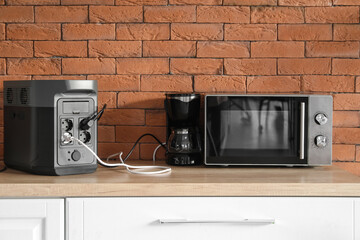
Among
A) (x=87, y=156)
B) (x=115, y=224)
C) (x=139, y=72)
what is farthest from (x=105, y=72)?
(x=115, y=224)

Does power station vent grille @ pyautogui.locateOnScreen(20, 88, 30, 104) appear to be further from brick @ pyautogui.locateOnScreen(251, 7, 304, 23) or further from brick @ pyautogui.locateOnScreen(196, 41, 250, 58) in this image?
brick @ pyautogui.locateOnScreen(251, 7, 304, 23)

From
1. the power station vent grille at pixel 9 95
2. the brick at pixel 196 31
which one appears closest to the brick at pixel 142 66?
the brick at pixel 196 31

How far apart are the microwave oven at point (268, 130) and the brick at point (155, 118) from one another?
327 millimetres

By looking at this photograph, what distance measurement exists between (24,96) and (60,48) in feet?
1.39

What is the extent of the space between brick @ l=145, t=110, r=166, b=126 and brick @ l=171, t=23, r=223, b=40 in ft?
1.06

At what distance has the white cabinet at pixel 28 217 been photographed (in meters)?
1.39

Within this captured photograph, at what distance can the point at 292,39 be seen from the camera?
6.32 feet

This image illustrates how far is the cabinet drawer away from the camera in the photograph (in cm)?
140

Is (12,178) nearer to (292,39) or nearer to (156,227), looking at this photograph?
(156,227)

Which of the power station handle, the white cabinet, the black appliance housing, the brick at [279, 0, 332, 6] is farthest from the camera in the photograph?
the brick at [279, 0, 332, 6]

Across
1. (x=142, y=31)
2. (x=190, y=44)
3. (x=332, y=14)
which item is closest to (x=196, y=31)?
(x=190, y=44)

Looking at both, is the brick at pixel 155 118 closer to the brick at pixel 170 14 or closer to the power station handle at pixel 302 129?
the brick at pixel 170 14

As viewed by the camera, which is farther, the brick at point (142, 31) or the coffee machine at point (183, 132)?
the brick at point (142, 31)

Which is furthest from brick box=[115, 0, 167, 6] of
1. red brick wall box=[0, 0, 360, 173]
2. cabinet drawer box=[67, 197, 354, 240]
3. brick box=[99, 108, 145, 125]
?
cabinet drawer box=[67, 197, 354, 240]
